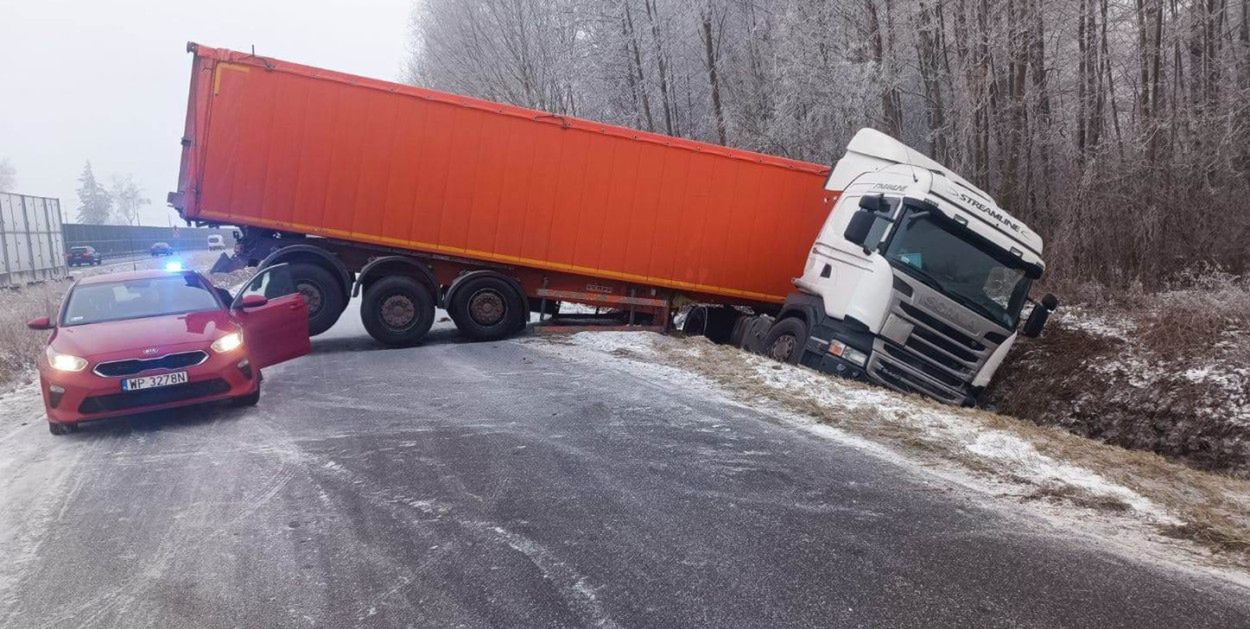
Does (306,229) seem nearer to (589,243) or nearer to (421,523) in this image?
(589,243)

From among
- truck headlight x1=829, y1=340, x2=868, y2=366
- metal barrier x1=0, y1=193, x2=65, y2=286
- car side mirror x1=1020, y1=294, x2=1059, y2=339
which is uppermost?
car side mirror x1=1020, y1=294, x2=1059, y2=339

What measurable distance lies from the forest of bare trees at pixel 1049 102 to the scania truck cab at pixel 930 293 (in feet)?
13.5

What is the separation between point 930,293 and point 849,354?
1171 millimetres

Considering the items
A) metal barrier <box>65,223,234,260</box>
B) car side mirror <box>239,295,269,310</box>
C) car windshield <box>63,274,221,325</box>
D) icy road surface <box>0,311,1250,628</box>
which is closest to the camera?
icy road surface <box>0,311,1250,628</box>

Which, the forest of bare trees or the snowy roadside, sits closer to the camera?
the snowy roadside

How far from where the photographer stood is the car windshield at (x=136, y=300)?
8289mm

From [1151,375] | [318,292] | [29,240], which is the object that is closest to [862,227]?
[1151,375]

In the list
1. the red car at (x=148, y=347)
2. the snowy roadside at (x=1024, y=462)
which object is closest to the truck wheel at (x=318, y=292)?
the red car at (x=148, y=347)

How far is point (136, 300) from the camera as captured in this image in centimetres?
859

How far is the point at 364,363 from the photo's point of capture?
432 inches

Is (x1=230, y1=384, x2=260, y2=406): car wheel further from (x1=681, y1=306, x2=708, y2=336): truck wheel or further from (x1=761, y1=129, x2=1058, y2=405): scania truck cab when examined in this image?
(x1=681, y1=306, x2=708, y2=336): truck wheel

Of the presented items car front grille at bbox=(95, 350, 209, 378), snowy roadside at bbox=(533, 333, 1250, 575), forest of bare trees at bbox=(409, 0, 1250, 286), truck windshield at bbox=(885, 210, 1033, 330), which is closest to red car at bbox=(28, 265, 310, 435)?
car front grille at bbox=(95, 350, 209, 378)

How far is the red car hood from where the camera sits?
24.4 ft

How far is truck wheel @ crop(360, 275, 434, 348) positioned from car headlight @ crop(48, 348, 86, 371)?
5190mm
